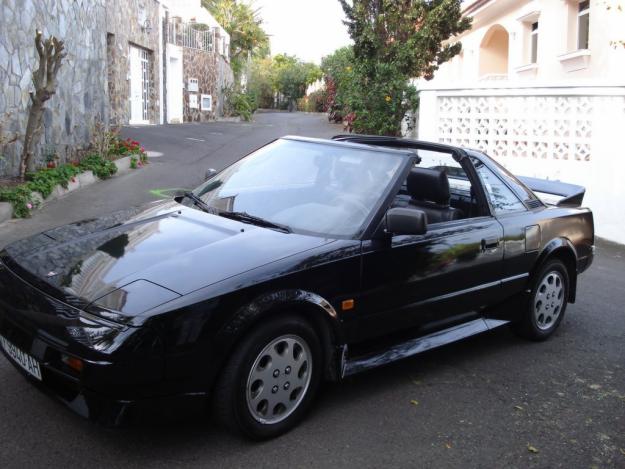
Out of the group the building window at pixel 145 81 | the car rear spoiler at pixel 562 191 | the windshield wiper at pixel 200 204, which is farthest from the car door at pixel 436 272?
the building window at pixel 145 81

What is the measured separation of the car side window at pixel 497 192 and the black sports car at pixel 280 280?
1cm

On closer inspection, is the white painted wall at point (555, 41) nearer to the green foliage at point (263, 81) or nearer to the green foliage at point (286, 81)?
the green foliage at point (263, 81)

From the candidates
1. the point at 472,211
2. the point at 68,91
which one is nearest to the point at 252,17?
the point at 68,91

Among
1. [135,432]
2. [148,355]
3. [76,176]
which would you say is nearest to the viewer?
[148,355]

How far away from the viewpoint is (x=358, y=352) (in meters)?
3.80

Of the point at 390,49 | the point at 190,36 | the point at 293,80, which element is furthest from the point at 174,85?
the point at 293,80

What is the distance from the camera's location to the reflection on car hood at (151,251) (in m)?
3.18

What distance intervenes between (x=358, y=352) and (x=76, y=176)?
24.6 feet

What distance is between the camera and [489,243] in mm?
4555

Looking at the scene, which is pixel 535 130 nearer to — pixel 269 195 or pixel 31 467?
pixel 269 195

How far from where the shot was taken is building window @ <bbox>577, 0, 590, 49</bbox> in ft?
47.5

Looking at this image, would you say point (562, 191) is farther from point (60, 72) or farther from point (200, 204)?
point (60, 72)

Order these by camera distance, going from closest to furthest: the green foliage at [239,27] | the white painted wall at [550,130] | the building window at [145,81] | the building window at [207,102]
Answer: the white painted wall at [550,130] < the building window at [145,81] < the building window at [207,102] < the green foliage at [239,27]

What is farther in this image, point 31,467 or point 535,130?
point 535,130
